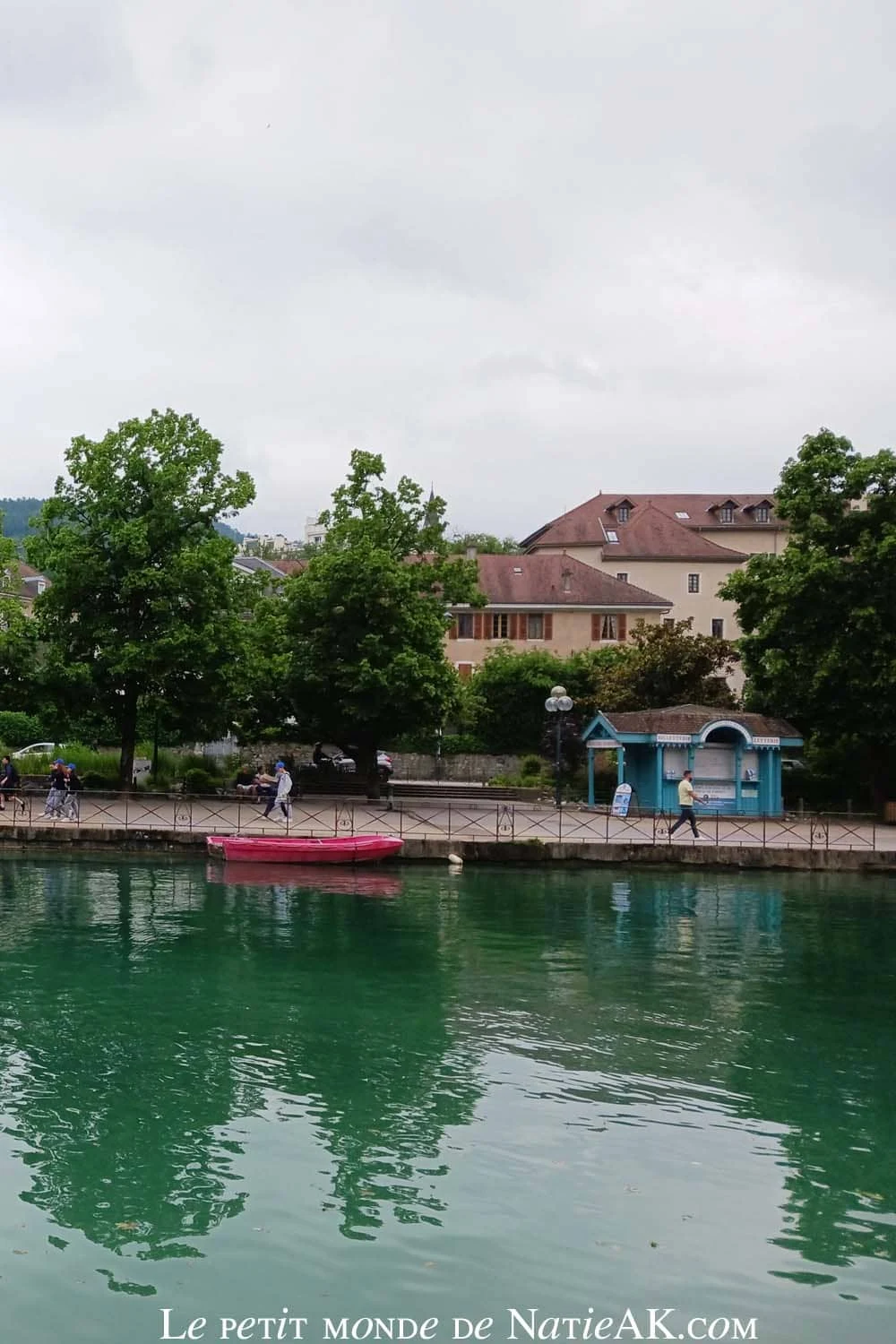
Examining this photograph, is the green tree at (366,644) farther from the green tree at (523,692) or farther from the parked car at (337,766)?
the green tree at (523,692)

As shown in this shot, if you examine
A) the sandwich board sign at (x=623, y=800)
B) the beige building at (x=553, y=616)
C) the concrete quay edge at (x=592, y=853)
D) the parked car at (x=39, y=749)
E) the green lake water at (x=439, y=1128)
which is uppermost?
the beige building at (x=553, y=616)

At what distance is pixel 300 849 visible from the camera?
1292 inches

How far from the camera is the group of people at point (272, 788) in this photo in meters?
36.3

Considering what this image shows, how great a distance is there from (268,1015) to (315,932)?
21.2ft

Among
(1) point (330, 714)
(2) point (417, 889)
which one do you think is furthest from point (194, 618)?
(2) point (417, 889)

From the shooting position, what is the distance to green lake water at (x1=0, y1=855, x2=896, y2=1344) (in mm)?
9703

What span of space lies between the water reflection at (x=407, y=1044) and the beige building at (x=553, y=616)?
4431 cm

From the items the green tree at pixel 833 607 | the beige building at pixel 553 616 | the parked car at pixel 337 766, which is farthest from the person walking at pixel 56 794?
the beige building at pixel 553 616

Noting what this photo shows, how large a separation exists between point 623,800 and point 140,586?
639 inches

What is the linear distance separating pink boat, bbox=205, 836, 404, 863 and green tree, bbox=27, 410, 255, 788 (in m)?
8.68

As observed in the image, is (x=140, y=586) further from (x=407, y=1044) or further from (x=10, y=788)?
(x=407, y=1044)

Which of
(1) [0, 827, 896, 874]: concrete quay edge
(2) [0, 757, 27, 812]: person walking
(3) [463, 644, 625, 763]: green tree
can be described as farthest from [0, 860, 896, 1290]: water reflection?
(3) [463, 644, 625, 763]: green tree

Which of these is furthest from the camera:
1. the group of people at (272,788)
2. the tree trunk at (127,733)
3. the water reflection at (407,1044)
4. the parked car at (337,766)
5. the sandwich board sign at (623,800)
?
the parked car at (337,766)

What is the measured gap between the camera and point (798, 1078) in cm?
1502
